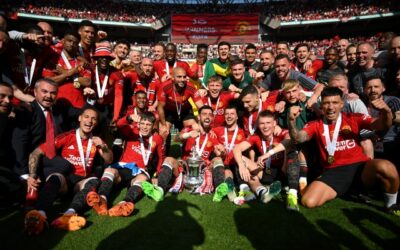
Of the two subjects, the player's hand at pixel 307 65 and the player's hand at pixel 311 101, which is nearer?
the player's hand at pixel 311 101

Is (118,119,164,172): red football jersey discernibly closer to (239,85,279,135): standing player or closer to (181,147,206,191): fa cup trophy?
(181,147,206,191): fa cup trophy

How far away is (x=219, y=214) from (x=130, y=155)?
2002 mm

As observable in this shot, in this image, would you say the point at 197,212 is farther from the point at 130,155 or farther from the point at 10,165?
the point at 10,165

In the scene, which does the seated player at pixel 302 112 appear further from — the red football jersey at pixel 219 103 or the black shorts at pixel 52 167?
the black shorts at pixel 52 167

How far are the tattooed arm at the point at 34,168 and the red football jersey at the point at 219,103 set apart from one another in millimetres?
3140

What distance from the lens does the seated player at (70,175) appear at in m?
3.37

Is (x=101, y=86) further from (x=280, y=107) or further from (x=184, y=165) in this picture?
(x=280, y=107)

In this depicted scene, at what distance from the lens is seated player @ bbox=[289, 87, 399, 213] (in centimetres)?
411

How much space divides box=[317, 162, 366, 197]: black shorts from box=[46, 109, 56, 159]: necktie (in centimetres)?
417

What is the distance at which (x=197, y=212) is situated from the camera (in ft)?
12.9

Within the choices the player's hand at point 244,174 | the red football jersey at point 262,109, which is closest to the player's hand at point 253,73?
the red football jersey at point 262,109

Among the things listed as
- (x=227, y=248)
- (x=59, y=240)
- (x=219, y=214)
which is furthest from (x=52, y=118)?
(x=227, y=248)

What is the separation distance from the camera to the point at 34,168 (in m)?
3.88

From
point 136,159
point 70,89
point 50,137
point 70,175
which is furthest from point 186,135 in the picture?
point 70,89
